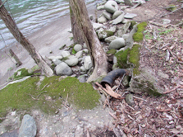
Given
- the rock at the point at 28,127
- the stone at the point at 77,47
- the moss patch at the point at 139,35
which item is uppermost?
the moss patch at the point at 139,35

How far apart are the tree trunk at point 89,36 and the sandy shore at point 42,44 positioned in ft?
14.9

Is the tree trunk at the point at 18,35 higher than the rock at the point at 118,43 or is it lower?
higher

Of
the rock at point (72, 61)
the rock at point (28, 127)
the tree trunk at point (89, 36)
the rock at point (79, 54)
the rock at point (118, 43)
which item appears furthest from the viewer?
the rock at point (79, 54)

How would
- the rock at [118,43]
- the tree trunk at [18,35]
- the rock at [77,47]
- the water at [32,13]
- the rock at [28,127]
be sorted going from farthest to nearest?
the water at [32,13], the rock at [77,47], the rock at [118,43], the tree trunk at [18,35], the rock at [28,127]

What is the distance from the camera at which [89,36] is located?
394 cm

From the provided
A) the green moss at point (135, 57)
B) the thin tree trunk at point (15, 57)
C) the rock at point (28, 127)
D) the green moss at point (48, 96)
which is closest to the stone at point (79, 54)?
the green moss at point (48, 96)

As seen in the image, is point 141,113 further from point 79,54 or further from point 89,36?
point 79,54

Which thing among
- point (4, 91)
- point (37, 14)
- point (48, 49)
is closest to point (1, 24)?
point (37, 14)

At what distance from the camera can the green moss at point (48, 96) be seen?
290 cm

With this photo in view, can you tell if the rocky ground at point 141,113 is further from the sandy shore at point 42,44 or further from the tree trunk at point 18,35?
the sandy shore at point 42,44

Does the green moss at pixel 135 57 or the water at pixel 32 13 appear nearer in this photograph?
the green moss at pixel 135 57

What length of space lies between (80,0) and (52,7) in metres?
14.0

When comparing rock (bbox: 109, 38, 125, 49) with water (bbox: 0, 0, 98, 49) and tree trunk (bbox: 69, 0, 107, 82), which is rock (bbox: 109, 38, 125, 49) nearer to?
tree trunk (bbox: 69, 0, 107, 82)

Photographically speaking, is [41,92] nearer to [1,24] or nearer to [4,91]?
[4,91]
